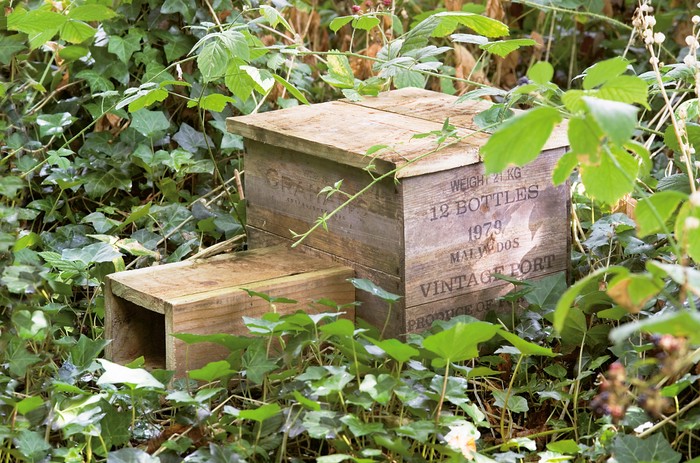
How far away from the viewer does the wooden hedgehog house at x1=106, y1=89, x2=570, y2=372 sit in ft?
7.12

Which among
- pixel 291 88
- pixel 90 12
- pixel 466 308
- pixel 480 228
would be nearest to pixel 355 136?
pixel 291 88

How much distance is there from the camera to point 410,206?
2.17 meters

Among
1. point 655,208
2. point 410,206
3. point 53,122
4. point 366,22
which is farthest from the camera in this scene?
point 53,122

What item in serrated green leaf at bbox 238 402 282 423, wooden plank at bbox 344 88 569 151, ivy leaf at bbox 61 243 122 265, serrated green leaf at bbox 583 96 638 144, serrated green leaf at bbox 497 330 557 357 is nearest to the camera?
serrated green leaf at bbox 583 96 638 144

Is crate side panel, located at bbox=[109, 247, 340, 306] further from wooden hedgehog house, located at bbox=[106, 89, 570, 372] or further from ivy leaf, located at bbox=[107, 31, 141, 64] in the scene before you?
ivy leaf, located at bbox=[107, 31, 141, 64]

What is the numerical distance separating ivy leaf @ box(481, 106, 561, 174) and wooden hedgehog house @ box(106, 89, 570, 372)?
2.41 feet

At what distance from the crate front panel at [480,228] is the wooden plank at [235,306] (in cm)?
18

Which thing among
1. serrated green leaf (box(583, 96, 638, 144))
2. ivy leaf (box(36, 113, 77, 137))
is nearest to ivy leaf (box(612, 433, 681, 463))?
serrated green leaf (box(583, 96, 638, 144))

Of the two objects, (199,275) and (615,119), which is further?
(199,275)

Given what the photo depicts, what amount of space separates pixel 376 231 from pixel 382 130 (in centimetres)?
27

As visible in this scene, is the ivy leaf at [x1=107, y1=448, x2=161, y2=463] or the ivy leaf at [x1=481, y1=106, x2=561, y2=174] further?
the ivy leaf at [x1=107, y1=448, x2=161, y2=463]

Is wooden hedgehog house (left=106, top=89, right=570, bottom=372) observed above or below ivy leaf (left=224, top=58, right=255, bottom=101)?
below

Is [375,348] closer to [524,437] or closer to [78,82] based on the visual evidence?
[524,437]

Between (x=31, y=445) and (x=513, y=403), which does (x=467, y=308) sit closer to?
(x=513, y=403)
